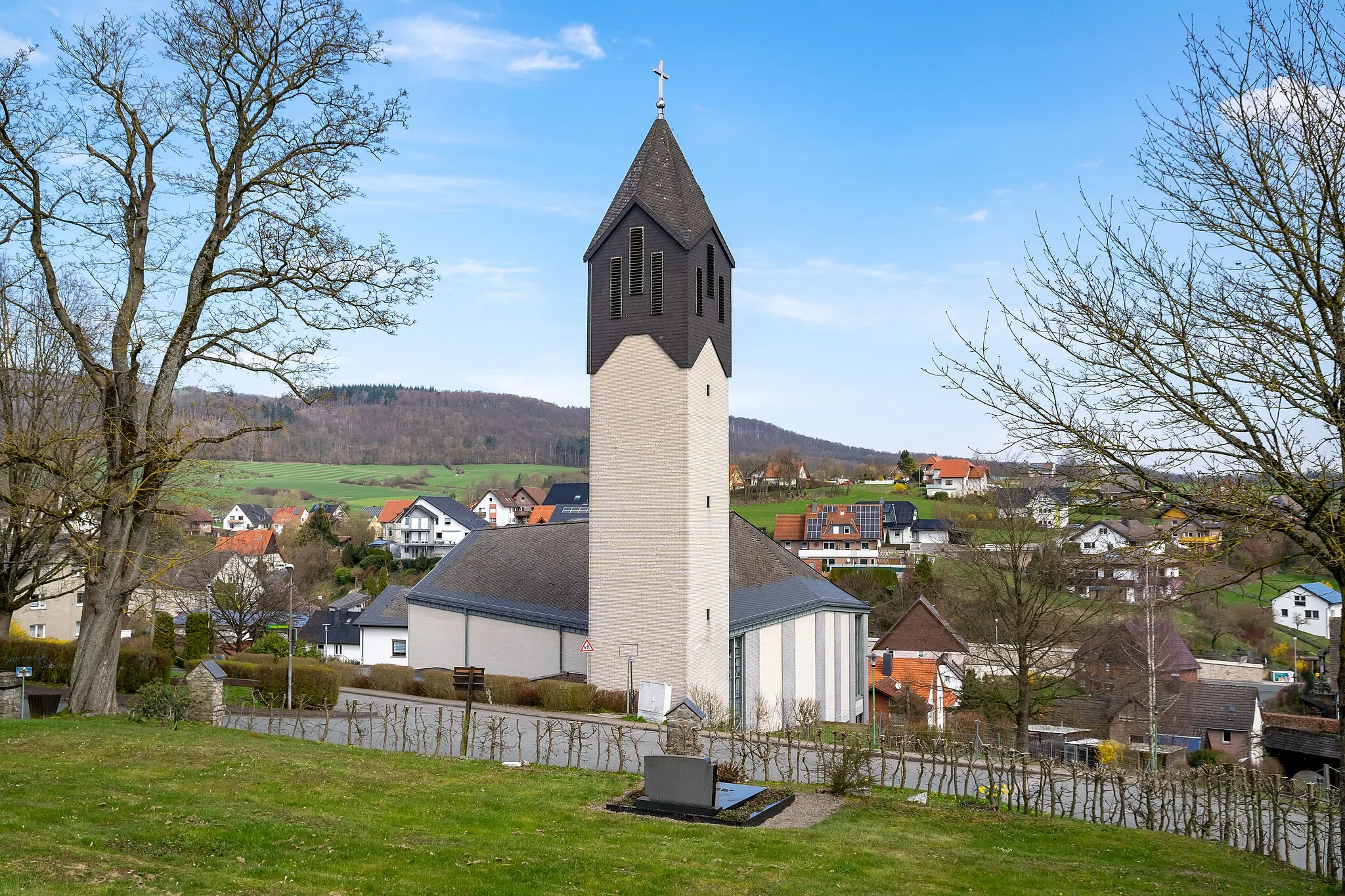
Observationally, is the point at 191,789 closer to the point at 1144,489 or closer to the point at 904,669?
the point at 1144,489

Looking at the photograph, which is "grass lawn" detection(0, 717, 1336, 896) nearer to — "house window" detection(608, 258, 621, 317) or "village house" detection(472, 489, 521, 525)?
"house window" detection(608, 258, 621, 317)

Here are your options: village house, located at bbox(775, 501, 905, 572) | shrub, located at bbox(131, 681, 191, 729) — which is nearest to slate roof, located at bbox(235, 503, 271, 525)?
village house, located at bbox(775, 501, 905, 572)

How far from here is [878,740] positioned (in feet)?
89.5

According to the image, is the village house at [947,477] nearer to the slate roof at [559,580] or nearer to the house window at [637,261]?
the slate roof at [559,580]

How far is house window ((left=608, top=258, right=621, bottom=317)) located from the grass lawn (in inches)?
708

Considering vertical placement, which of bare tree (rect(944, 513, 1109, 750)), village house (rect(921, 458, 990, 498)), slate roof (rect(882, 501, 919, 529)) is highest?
village house (rect(921, 458, 990, 498))

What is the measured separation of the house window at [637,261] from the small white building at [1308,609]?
57719 mm

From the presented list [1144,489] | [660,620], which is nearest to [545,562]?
[660,620]

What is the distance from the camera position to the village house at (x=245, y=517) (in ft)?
368

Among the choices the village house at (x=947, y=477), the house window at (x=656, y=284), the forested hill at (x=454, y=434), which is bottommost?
the house window at (x=656, y=284)

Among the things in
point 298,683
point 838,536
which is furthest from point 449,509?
point 298,683

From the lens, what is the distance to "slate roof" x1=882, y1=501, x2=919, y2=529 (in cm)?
9294

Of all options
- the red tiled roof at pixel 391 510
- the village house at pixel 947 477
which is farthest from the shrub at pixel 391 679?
the village house at pixel 947 477

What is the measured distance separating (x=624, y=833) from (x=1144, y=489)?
781 centimetres
